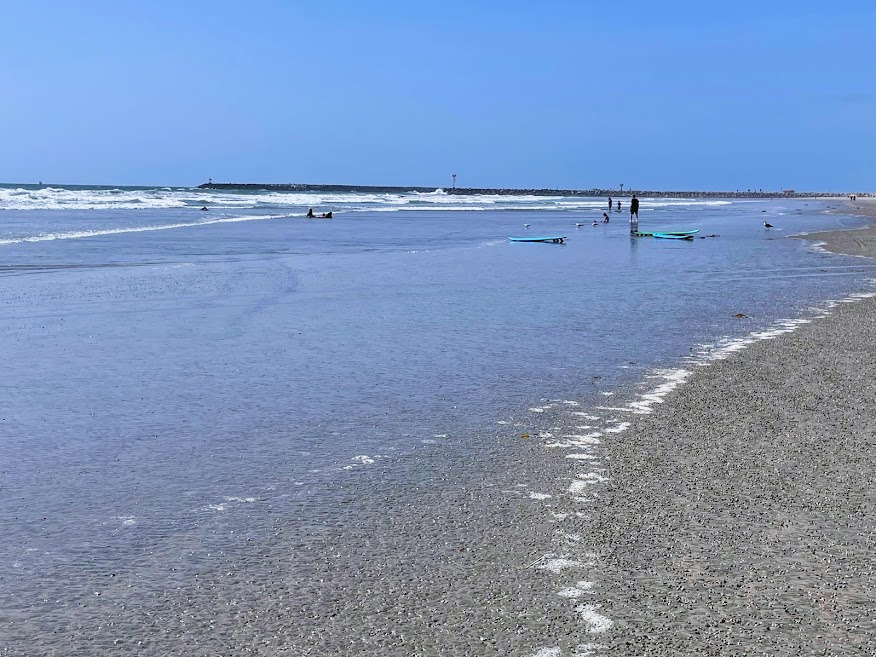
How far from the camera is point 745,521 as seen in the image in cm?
566

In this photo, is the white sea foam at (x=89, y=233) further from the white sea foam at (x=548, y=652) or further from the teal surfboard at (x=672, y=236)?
the white sea foam at (x=548, y=652)

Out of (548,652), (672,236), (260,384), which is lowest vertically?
(548,652)

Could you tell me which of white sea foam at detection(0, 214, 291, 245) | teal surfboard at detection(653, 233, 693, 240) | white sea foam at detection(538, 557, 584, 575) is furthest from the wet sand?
teal surfboard at detection(653, 233, 693, 240)

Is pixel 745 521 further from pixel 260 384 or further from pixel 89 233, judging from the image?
pixel 89 233

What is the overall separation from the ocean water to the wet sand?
139 cm

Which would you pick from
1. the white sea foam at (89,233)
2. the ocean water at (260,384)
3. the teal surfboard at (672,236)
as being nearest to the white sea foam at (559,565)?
the ocean water at (260,384)

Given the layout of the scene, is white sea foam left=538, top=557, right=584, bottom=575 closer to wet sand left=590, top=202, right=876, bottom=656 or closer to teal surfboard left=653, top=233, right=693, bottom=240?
wet sand left=590, top=202, right=876, bottom=656

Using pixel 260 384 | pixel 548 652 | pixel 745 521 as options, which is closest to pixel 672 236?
pixel 260 384

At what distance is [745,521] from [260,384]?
217 inches

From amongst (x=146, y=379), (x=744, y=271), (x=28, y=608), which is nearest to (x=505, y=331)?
(x=146, y=379)

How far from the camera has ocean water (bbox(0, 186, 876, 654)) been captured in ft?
17.3

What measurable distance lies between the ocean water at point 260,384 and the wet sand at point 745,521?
139cm

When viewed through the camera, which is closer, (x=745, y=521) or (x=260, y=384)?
(x=745, y=521)

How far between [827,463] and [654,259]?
70.1ft
